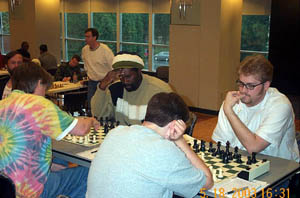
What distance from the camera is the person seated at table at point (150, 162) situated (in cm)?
187

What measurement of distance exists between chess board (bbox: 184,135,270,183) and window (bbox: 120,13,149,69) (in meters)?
9.43

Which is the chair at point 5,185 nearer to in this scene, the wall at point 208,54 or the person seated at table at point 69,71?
the person seated at table at point 69,71

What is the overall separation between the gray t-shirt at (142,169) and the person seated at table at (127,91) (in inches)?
65.7

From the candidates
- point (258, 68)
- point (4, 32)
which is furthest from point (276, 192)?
point (4, 32)

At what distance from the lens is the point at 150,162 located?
1.87 meters

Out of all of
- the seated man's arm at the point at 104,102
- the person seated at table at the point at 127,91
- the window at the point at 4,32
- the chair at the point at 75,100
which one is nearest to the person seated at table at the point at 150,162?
the person seated at table at the point at 127,91

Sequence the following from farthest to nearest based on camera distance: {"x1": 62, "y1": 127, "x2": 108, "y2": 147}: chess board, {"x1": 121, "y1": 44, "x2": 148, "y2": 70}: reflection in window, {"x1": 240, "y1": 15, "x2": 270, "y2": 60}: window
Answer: {"x1": 121, "y1": 44, "x2": 148, "y2": 70}: reflection in window
{"x1": 240, "y1": 15, "x2": 270, "y2": 60}: window
{"x1": 62, "y1": 127, "x2": 108, "y2": 147}: chess board

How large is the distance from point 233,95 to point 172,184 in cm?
123

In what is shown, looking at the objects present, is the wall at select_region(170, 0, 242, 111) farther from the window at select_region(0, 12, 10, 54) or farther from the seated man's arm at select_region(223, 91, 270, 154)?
the window at select_region(0, 12, 10, 54)

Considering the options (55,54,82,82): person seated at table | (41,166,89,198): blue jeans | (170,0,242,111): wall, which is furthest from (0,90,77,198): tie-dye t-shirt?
(170,0,242,111): wall

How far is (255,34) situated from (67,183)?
7896mm

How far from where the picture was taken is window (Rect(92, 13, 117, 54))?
12680 millimetres

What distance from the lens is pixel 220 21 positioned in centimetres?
734
